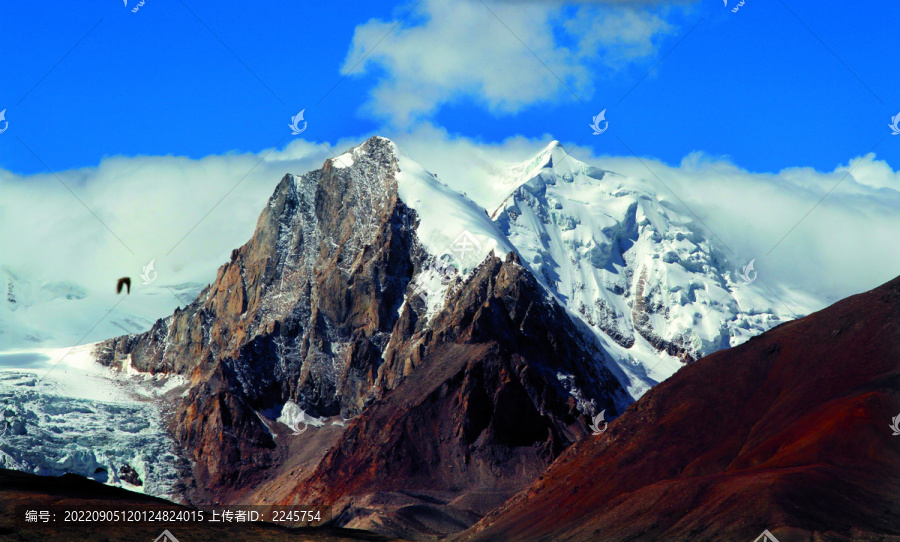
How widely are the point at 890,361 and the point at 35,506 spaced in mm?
108540

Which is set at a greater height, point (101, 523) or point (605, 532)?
A: point (101, 523)

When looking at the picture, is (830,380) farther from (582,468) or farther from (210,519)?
(210,519)

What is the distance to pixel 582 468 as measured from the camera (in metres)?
192

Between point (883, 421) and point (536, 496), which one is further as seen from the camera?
point (536, 496)

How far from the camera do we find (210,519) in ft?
571

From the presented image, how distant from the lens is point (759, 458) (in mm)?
169625

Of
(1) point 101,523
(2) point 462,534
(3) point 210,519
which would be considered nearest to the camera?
(1) point 101,523

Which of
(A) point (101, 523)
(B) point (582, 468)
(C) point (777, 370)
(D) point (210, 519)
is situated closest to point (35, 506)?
(A) point (101, 523)

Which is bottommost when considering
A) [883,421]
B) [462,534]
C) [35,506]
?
[883,421]

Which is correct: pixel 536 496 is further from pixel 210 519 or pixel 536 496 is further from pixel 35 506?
pixel 35 506

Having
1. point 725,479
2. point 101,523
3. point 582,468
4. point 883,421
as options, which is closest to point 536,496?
point 582,468

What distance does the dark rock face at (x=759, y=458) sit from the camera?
150 m

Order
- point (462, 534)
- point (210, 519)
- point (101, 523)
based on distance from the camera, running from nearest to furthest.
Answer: point (101, 523), point (210, 519), point (462, 534)

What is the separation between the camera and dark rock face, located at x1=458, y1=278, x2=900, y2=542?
491 ft
